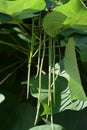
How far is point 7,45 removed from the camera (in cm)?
62

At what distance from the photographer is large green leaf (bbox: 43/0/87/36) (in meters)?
0.41

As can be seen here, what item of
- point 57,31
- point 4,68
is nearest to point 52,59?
point 57,31

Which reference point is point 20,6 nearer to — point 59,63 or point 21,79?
point 59,63

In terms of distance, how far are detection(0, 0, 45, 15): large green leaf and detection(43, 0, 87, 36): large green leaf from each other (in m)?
0.02

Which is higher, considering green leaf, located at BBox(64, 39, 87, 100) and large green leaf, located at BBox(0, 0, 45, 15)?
large green leaf, located at BBox(0, 0, 45, 15)

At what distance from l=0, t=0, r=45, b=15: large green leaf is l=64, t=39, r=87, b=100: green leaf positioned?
0.25ft

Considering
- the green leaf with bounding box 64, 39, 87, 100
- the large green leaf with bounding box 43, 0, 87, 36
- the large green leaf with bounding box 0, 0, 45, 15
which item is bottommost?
the green leaf with bounding box 64, 39, 87, 100

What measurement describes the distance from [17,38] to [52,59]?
127 millimetres

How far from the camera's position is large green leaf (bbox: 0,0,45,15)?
0.42 m

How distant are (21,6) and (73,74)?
0.11 metres

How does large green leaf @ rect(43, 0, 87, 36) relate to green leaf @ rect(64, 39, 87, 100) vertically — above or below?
above

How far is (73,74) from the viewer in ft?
1.51

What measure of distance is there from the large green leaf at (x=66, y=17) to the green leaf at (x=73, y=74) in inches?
1.2

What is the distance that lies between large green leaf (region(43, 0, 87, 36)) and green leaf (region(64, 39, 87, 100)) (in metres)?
0.03
